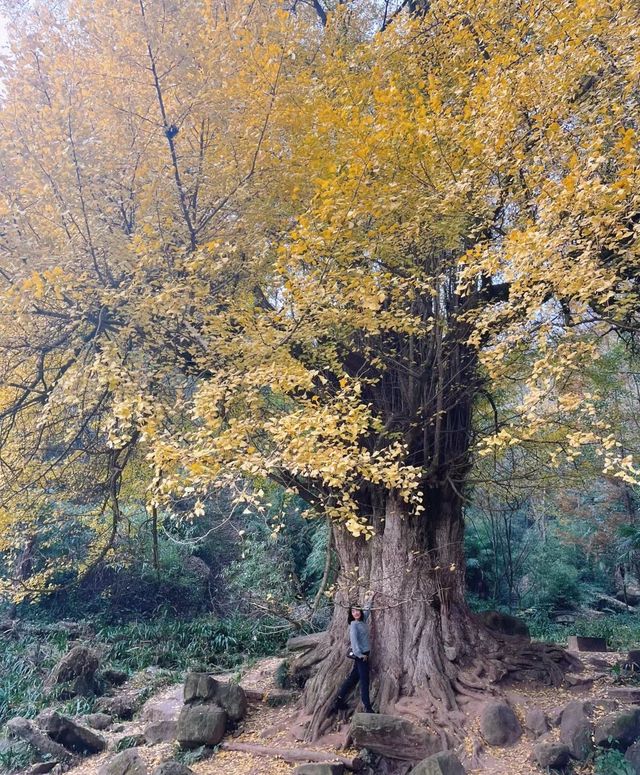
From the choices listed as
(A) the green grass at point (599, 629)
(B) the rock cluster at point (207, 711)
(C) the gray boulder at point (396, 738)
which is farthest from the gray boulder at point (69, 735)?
(A) the green grass at point (599, 629)

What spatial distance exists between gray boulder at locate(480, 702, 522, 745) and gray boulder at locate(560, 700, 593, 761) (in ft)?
1.48

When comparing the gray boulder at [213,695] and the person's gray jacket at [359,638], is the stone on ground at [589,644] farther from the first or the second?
the gray boulder at [213,695]

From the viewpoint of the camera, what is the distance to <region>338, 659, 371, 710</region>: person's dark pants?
5980 mm

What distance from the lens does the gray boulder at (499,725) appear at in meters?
5.46

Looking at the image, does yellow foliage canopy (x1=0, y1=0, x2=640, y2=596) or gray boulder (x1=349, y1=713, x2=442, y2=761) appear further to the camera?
gray boulder (x1=349, y1=713, x2=442, y2=761)

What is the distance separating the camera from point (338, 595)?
7184mm

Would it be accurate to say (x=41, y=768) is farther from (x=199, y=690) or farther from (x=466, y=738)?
(x=466, y=738)

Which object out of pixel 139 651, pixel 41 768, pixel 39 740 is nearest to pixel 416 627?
pixel 41 768

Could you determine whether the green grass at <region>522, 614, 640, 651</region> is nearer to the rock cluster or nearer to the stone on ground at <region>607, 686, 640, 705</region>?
the stone on ground at <region>607, 686, 640, 705</region>

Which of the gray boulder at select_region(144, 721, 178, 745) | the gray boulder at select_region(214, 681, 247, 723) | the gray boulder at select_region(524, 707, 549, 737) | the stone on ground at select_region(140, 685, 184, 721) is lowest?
the stone on ground at select_region(140, 685, 184, 721)

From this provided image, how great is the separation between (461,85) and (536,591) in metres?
14.6

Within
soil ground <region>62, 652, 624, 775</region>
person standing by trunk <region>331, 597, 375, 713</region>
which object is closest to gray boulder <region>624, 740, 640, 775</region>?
soil ground <region>62, 652, 624, 775</region>

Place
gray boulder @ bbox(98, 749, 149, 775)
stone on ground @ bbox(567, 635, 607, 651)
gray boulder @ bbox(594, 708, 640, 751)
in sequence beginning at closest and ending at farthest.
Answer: gray boulder @ bbox(594, 708, 640, 751) < gray boulder @ bbox(98, 749, 149, 775) < stone on ground @ bbox(567, 635, 607, 651)

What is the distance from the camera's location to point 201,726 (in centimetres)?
625
